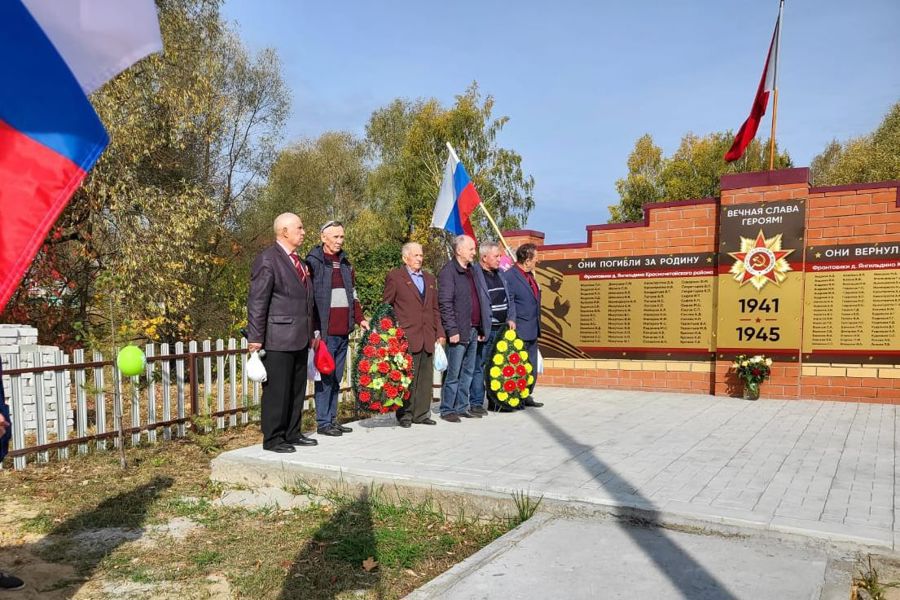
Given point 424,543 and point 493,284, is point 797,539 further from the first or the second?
point 493,284

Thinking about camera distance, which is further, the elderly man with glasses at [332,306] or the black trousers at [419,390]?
the black trousers at [419,390]

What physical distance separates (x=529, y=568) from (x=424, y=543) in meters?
0.88

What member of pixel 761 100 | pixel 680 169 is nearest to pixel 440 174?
pixel 680 169

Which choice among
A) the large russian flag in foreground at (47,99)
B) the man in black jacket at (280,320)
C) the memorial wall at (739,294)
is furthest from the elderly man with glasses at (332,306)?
the memorial wall at (739,294)

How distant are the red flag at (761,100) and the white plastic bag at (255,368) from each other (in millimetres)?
7298

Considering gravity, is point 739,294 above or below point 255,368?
above

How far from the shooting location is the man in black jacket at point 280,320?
5.22 m

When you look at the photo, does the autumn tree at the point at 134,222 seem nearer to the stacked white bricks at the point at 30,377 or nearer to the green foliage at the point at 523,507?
the stacked white bricks at the point at 30,377

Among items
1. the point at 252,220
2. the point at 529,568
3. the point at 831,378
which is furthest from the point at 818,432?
the point at 252,220

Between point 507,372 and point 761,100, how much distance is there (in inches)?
212

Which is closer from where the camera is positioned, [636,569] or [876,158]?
[636,569]

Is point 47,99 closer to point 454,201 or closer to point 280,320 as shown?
point 280,320

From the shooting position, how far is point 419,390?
6.66 metres

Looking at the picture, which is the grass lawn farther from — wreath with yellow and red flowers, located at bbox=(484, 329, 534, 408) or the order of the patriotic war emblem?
the order of the patriotic war emblem
